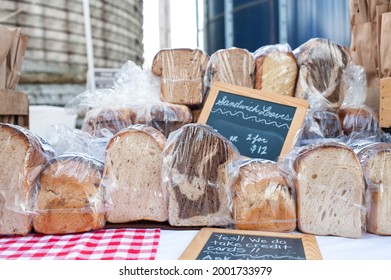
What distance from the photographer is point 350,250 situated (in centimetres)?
100

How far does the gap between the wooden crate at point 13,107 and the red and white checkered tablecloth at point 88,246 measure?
565mm

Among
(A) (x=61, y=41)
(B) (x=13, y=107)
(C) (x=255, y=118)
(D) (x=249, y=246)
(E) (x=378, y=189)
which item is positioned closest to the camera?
(D) (x=249, y=246)

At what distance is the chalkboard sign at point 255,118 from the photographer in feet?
4.50

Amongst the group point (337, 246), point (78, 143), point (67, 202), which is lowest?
point (337, 246)

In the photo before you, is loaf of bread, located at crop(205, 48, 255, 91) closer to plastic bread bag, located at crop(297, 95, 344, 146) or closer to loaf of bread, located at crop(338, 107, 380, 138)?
plastic bread bag, located at crop(297, 95, 344, 146)

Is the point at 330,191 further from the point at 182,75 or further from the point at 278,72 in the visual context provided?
the point at 182,75

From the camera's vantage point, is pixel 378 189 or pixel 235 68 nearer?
pixel 378 189

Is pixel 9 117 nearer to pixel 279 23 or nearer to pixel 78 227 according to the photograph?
pixel 78 227

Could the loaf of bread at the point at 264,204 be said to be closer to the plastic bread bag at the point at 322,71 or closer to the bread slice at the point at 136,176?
the bread slice at the point at 136,176

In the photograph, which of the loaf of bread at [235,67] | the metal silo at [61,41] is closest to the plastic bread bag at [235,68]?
the loaf of bread at [235,67]

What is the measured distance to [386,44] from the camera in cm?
144

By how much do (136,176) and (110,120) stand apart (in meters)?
0.42

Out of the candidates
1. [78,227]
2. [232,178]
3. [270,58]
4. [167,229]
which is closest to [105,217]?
[78,227]

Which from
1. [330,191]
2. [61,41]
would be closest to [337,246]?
[330,191]
